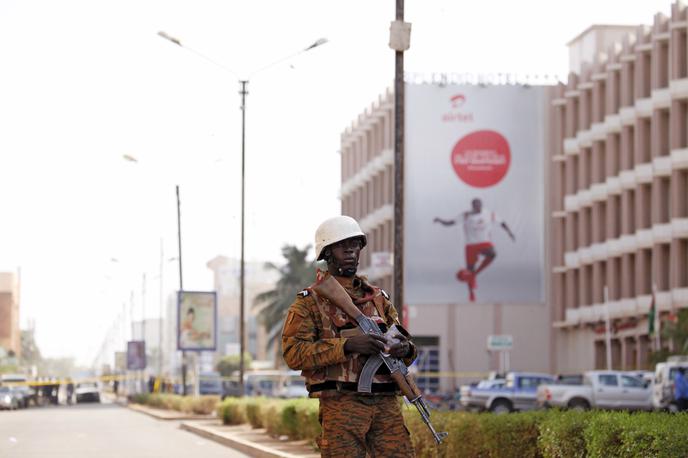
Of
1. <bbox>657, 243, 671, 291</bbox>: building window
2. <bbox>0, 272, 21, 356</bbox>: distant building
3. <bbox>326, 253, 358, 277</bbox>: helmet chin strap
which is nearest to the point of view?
<bbox>326, 253, 358, 277</bbox>: helmet chin strap

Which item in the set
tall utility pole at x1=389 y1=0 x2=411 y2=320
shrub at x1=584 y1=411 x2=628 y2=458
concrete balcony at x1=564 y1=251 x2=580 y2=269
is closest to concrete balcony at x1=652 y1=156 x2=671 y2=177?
concrete balcony at x1=564 y1=251 x2=580 y2=269

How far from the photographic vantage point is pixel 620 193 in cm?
7438

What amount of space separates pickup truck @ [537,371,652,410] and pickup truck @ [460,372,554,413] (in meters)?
3.07

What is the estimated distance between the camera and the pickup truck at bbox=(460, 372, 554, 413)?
168ft

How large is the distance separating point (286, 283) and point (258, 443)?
8134 centimetres

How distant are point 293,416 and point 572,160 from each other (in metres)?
57.1

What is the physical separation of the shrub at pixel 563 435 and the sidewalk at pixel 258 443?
7.81 m

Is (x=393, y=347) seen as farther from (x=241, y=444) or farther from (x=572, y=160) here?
(x=572, y=160)

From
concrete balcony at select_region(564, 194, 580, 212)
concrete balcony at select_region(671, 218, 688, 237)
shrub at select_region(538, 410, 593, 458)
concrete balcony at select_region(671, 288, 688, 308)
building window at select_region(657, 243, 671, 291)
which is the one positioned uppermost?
concrete balcony at select_region(564, 194, 580, 212)

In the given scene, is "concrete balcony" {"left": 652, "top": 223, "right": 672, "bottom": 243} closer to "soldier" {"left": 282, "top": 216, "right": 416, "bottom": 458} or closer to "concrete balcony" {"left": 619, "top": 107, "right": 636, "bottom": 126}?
"concrete balcony" {"left": 619, "top": 107, "right": 636, "bottom": 126}

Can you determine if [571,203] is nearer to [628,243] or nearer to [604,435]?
[628,243]

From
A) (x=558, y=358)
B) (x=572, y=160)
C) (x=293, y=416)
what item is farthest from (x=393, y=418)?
(x=558, y=358)

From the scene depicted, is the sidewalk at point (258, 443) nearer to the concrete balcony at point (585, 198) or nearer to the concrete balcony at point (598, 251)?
the concrete balcony at point (598, 251)

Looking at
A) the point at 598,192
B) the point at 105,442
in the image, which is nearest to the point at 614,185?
the point at 598,192
